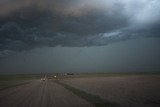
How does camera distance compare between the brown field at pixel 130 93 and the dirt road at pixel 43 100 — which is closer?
the brown field at pixel 130 93

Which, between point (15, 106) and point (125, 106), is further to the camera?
point (15, 106)

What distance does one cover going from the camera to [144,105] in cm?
2531

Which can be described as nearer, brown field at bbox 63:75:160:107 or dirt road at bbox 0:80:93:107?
brown field at bbox 63:75:160:107

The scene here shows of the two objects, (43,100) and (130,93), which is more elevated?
(130,93)

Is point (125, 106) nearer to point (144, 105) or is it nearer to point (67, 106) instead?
point (144, 105)

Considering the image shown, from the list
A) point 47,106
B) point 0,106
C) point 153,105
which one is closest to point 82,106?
point 47,106

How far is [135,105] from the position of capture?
2548 centimetres

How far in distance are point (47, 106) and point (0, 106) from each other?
5778 mm

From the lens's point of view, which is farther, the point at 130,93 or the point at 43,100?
the point at 130,93

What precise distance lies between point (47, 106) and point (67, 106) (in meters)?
2.10

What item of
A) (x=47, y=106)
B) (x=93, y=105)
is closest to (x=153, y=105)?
(x=93, y=105)

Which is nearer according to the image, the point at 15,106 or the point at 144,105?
the point at 144,105

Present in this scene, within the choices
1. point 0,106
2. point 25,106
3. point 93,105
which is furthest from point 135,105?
point 0,106

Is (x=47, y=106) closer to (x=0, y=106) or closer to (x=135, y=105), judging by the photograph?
(x=0, y=106)
